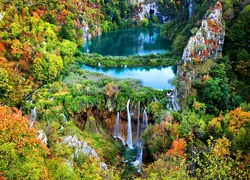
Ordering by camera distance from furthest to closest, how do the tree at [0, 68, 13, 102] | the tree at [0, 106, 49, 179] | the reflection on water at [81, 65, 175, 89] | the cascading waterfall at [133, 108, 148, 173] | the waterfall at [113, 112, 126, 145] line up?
the reflection on water at [81, 65, 175, 89]
the waterfall at [113, 112, 126, 145]
the tree at [0, 68, 13, 102]
the cascading waterfall at [133, 108, 148, 173]
the tree at [0, 106, 49, 179]

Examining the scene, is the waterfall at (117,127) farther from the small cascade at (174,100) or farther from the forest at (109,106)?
the small cascade at (174,100)

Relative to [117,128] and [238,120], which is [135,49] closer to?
[117,128]

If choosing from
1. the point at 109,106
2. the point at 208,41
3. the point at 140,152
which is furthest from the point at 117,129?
the point at 208,41

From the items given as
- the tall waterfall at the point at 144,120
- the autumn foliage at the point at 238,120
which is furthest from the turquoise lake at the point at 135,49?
the autumn foliage at the point at 238,120

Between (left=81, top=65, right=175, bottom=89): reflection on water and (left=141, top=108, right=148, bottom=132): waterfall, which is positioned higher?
(left=81, top=65, right=175, bottom=89): reflection on water

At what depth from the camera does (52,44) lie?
140 feet

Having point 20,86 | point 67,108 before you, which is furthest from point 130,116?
point 20,86

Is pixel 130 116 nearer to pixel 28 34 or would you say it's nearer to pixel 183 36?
pixel 28 34

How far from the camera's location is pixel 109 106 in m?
31.1

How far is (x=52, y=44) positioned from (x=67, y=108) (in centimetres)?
1642

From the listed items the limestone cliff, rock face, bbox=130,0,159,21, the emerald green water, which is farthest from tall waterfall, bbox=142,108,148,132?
rock face, bbox=130,0,159,21

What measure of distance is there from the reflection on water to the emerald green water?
34.6ft

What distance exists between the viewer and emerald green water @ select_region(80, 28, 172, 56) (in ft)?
184

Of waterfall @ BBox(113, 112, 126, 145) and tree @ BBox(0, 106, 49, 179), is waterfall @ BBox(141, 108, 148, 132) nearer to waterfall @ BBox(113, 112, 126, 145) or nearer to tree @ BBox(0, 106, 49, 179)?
waterfall @ BBox(113, 112, 126, 145)
